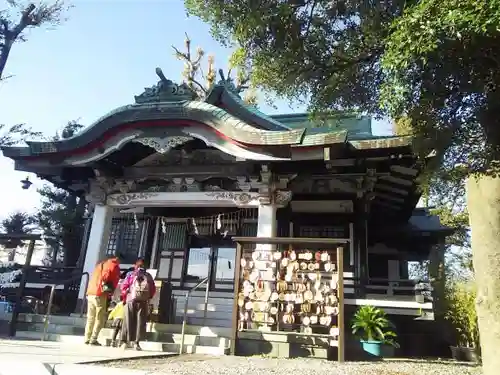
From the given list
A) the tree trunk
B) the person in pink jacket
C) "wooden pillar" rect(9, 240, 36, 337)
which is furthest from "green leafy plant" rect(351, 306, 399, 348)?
"wooden pillar" rect(9, 240, 36, 337)

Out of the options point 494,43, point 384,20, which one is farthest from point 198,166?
point 494,43

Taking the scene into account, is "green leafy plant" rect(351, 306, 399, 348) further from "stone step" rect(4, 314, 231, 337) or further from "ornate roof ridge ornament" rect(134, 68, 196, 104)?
"ornate roof ridge ornament" rect(134, 68, 196, 104)

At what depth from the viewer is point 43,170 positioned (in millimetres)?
11523

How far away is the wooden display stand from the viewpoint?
306 inches

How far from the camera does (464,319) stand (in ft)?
32.7

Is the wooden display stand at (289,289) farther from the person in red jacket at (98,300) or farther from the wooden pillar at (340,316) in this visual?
the person in red jacket at (98,300)

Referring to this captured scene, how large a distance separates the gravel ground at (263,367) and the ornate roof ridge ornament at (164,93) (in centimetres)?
626

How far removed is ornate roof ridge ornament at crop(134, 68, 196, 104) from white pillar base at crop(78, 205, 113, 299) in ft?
9.92

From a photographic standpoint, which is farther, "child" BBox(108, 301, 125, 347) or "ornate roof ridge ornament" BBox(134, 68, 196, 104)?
Answer: "ornate roof ridge ornament" BBox(134, 68, 196, 104)

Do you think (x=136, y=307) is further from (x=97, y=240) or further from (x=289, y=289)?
(x=97, y=240)

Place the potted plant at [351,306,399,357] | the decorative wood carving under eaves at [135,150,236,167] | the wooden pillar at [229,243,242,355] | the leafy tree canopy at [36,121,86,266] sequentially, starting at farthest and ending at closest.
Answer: the leafy tree canopy at [36,121,86,266]
the decorative wood carving under eaves at [135,150,236,167]
the potted plant at [351,306,399,357]
the wooden pillar at [229,243,242,355]

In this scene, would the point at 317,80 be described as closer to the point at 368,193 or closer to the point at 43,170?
the point at 368,193

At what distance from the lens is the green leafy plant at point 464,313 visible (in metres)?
9.57

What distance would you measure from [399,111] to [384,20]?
1797 mm
